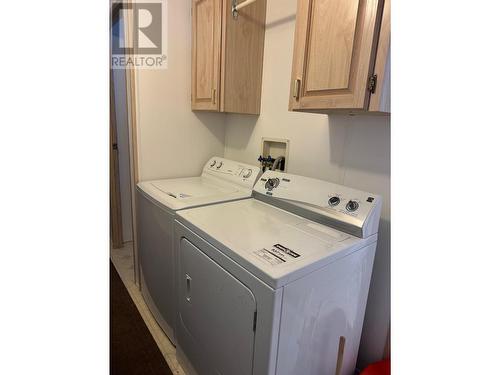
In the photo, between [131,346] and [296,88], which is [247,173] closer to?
[296,88]

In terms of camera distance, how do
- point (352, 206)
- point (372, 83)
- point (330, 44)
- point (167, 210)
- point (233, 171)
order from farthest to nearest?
point (233, 171) → point (167, 210) → point (352, 206) → point (330, 44) → point (372, 83)

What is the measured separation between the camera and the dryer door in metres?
1.04

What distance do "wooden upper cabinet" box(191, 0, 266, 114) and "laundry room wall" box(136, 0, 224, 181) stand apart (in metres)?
0.13

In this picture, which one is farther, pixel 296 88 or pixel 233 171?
pixel 233 171

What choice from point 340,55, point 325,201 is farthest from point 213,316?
point 340,55

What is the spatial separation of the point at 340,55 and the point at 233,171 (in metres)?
1.19

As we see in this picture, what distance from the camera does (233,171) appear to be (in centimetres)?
211

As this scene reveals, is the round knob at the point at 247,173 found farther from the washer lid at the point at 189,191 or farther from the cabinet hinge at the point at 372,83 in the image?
the cabinet hinge at the point at 372,83

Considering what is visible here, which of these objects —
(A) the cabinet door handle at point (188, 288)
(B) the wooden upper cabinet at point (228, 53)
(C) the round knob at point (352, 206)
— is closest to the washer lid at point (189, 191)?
(A) the cabinet door handle at point (188, 288)

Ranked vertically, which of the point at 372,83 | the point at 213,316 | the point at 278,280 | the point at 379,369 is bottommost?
the point at 379,369

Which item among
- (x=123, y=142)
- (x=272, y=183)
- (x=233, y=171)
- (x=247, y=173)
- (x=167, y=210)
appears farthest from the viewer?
(x=123, y=142)
